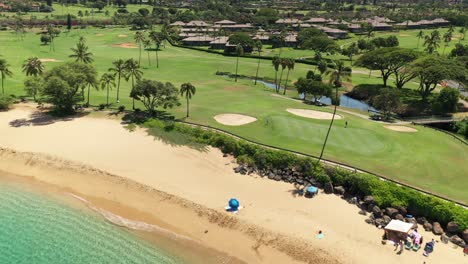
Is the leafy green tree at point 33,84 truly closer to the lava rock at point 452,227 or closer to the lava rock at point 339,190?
the lava rock at point 339,190

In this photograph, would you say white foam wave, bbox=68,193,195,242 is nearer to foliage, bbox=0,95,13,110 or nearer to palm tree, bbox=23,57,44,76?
foliage, bbox=0,95,13,110

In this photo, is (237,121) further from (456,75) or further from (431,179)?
(456,75)

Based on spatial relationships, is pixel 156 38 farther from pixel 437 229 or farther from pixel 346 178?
pixel 437 229

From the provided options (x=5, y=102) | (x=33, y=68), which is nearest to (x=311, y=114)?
(x=33, y=68)

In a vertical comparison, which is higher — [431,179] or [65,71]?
[65,71]

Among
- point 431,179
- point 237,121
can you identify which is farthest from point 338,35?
point 431,179

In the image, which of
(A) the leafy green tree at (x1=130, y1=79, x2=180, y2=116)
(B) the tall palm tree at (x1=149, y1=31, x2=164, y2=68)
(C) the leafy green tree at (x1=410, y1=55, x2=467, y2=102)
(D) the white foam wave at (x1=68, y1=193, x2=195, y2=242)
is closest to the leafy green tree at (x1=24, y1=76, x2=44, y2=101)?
(A) the leafy green tree at (x1=130, y1=79, x2=180, y2=116)
